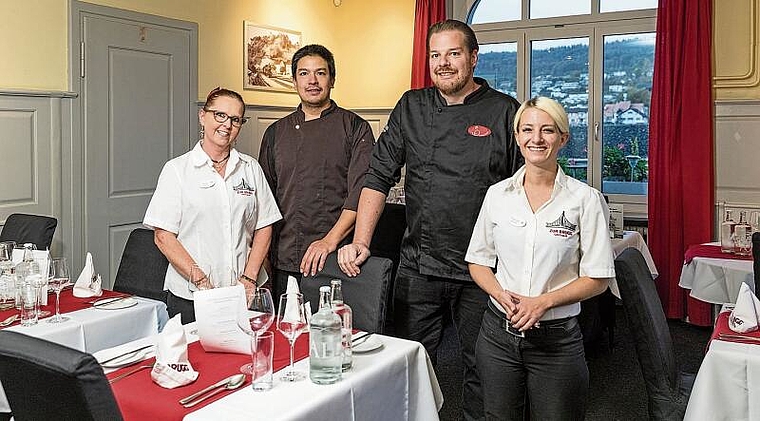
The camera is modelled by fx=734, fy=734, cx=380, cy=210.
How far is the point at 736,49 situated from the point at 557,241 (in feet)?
12.5

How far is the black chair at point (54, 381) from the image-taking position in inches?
56.6

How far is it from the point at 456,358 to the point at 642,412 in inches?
47.2

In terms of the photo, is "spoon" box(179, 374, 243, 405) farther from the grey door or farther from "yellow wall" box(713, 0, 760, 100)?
"yellow wall" box(713, 0, 760, 100)

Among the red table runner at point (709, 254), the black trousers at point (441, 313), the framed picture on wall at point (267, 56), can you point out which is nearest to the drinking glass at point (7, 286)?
the black trousers at point (441, 313)

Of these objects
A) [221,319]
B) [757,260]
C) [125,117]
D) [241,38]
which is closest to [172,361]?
[221,319]

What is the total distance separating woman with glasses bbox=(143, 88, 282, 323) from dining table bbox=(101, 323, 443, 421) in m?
0.46

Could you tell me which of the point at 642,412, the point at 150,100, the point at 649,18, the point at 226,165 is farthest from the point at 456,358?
the point at 649,18

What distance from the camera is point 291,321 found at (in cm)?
202

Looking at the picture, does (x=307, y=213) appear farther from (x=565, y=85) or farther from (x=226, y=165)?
(x=565, y=85)

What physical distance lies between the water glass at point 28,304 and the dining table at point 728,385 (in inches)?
83.8

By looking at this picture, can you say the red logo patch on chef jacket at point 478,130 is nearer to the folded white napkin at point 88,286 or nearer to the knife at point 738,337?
the knife at point 738,337

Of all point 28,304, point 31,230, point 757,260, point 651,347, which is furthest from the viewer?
point 31,230

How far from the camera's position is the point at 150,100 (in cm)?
507

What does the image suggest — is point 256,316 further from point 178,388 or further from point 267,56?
point 267,56
